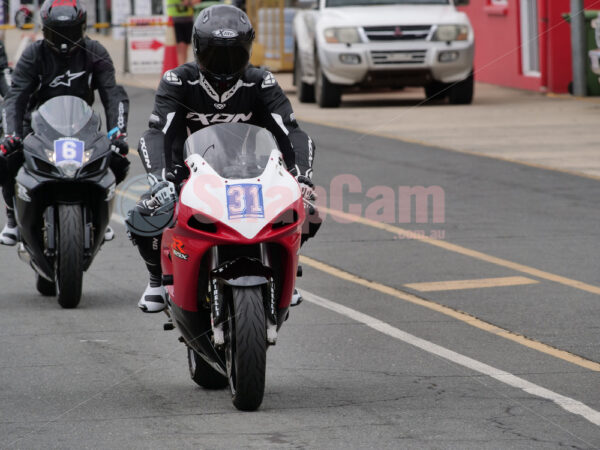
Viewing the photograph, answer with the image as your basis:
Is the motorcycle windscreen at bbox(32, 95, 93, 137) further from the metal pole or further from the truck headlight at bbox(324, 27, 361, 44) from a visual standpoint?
the metal pole

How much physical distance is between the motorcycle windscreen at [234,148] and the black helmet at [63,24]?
10.8ft

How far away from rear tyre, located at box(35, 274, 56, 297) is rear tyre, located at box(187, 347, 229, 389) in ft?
9.66

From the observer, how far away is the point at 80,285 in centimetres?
909

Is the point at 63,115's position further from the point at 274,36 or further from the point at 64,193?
the point at 274,36

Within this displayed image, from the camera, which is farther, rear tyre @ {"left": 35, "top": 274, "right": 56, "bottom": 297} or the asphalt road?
rear tyre @ {"left": 35, "top": 274, "right": 56, "bottom": 297}

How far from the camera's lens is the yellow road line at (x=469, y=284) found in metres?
9.70

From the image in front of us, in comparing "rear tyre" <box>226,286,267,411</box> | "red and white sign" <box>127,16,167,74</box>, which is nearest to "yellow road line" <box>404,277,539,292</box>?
"rear tyre" <box>226,286,267,411</box>

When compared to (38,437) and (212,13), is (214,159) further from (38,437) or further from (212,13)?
(38,437)

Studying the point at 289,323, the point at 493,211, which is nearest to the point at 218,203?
the point at 289,323

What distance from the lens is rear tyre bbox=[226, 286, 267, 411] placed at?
6.03 m

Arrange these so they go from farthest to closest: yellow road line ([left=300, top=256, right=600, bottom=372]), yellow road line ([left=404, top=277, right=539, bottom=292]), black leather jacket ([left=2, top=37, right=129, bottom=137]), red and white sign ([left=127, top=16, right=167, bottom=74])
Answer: red and white sign ([left=127, top=16, right=167, bottom=74]), yellow road line ([left=404, top=277, right=539, bottom=292]), black leather jacket ([left=2, top=37, right=129, bottom=137]), yellow road line ([left=300, top=256, right=600, bottom=372])

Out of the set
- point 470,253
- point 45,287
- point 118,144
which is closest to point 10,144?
point 118,144

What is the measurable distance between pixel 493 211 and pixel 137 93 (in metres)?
14.5

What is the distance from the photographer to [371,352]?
7.75m
